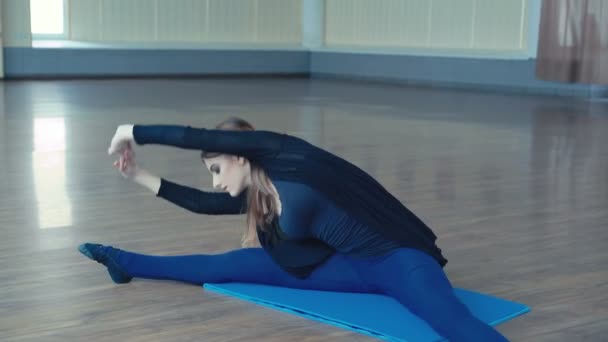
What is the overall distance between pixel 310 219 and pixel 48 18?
10768 millimetres

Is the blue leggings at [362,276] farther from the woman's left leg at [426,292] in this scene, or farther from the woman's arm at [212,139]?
the woman's arm at [212,139]

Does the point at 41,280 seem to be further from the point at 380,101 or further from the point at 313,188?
the point at 380,101

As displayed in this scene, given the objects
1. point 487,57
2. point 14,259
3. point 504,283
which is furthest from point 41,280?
point 487,57

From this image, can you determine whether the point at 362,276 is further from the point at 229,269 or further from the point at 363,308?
the point at 229,269

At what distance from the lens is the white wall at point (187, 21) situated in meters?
12.4

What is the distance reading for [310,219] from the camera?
2.29 metres

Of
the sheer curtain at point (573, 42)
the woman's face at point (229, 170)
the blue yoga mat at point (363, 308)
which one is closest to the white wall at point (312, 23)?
the sheer curtain at point (573, 42)

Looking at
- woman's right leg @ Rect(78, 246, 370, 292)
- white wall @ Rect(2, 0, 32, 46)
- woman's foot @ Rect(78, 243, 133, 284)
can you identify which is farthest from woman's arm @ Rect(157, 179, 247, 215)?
white wall @ Rect(2, 0, 32, 46)

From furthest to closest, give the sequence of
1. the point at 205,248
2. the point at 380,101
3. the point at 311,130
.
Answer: the point at 380,101, the point at 311,130, the point at 205,248

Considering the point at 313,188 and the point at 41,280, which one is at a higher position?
the point at 313,188

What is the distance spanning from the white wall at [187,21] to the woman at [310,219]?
33.5 ft

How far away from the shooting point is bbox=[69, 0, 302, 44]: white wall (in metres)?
12.4

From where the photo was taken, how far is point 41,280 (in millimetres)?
2707

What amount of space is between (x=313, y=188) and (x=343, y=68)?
1180 cm
